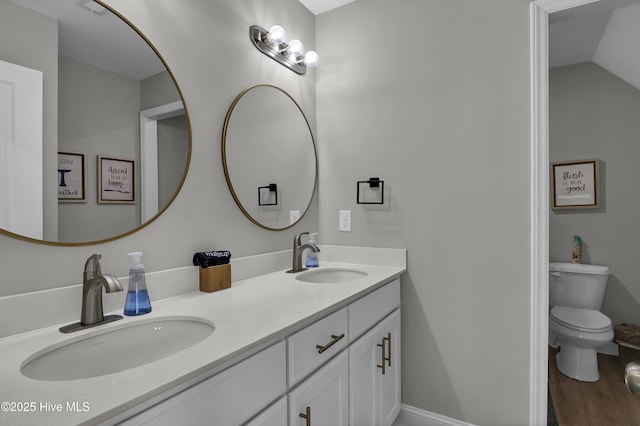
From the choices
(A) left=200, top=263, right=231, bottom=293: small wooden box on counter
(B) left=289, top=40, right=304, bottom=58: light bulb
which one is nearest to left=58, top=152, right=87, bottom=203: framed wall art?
(A) left=200, top=263, right=231, bottom=293: small wooden box on counter

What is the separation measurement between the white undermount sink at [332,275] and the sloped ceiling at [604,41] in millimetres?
1745

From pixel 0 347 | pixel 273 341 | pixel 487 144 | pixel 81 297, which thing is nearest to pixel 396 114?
pixel 487 144

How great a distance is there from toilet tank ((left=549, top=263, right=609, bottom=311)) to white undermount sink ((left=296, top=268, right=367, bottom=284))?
6.40ft

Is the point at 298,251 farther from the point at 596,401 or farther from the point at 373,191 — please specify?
the point at 596,401

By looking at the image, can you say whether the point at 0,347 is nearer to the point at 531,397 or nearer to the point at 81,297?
the point at 81,297

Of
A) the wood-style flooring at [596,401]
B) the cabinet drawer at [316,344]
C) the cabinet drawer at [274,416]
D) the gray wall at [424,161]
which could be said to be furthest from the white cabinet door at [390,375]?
the wood-style flooring at [596,401]

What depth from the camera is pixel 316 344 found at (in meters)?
1.09

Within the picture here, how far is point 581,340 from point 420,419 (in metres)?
1.37

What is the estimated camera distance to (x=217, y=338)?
2.77ft

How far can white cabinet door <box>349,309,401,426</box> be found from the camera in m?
1.33

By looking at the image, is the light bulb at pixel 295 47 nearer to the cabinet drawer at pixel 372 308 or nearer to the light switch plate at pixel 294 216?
the light switch plate at pixel 294 216

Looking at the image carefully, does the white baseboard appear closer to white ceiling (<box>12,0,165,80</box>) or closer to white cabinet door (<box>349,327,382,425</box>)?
white cabinet door (<box>349,327,382,425</box>)

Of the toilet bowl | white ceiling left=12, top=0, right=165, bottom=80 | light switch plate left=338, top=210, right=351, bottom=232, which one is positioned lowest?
the toilet bowl

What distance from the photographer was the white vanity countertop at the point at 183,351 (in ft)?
1.85
